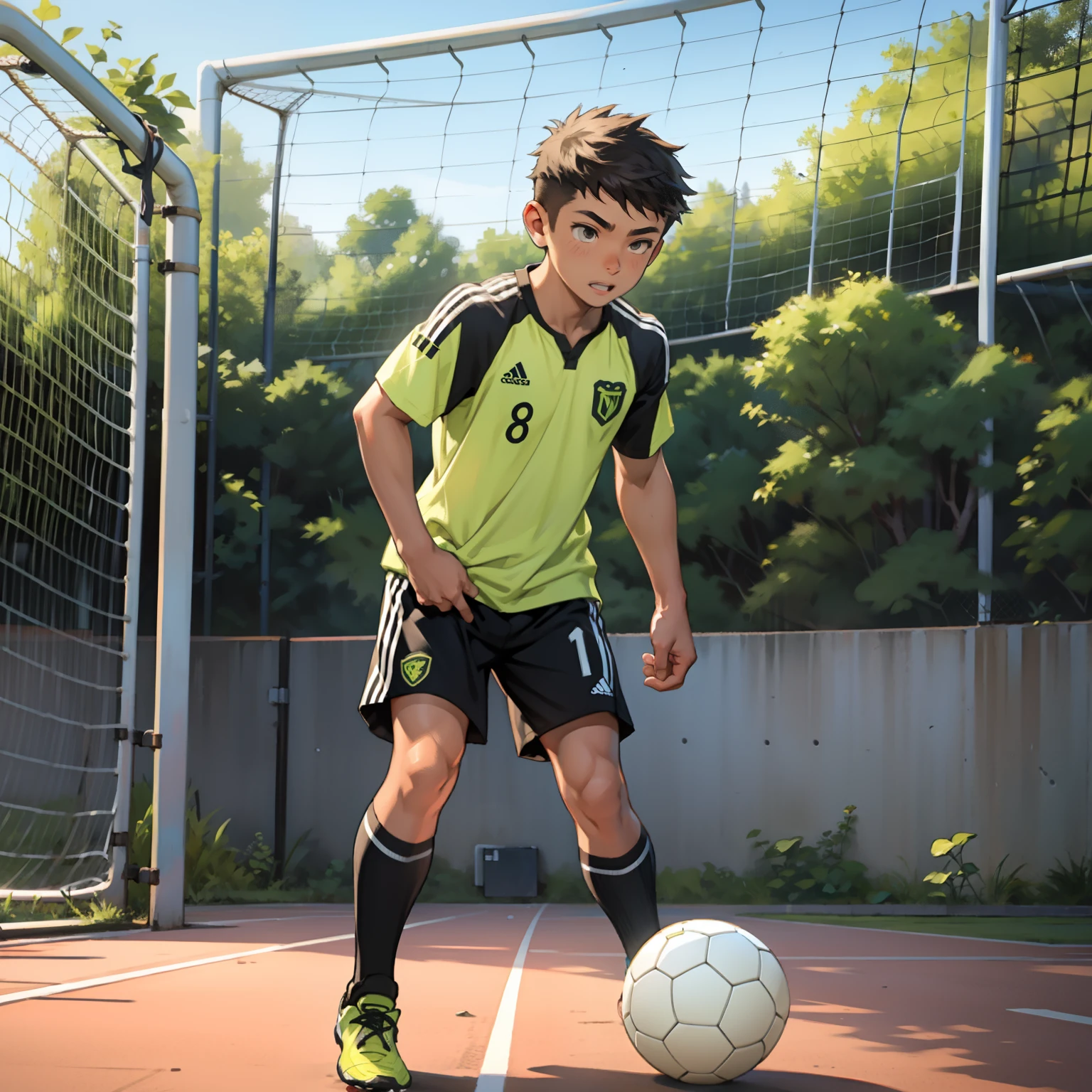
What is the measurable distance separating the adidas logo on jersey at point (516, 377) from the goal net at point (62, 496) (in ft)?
11.3

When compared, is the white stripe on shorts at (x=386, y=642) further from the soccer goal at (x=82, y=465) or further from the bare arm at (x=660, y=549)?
the soccer goal at (x=82, y=465)

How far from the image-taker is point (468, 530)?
9.16 ft

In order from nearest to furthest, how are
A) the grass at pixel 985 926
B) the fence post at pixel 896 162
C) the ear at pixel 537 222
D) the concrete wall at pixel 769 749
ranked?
the ear at pixel 537 222, the grass at pixel 985 926, the concrete wall at pixel 769 749, the fence post at pixel 896 162

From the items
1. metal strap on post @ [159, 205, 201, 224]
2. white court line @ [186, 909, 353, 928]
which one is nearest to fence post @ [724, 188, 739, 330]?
metal strap on post @ [159, 205, 201, 224]

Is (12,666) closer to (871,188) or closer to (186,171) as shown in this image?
(186,171)

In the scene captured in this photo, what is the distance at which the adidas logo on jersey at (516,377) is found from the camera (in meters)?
2.76

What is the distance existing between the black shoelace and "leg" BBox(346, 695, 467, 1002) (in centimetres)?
5

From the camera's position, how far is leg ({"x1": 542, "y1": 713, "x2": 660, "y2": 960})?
2678 millimetres

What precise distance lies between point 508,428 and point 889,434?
8346mm

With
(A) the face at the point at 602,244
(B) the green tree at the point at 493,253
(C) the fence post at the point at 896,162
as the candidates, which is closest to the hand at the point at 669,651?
(A) the face at the point at 602,244

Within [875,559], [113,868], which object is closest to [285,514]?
[875,559]

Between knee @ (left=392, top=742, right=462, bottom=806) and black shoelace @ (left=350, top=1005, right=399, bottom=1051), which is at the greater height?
knee @ (left=392, top=742, right=462, bottom=806)

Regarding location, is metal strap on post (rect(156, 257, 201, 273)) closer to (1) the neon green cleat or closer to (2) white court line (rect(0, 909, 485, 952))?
Answer: (2) white court line (rect(0, 909, 485, 952))

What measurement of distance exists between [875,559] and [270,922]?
21.8 feet
